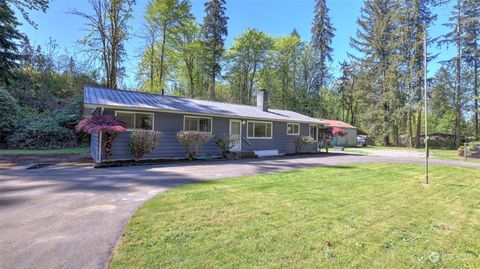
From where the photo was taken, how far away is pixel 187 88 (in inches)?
1271

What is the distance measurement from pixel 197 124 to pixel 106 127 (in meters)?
4.52

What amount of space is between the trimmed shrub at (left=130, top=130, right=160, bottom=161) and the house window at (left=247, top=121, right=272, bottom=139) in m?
5.83

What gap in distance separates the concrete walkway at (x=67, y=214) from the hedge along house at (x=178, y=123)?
380cm

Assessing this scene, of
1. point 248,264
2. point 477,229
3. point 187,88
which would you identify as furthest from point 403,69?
point 248,264

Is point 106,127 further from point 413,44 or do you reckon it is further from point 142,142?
point 413,44

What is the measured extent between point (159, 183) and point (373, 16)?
35.9 metres

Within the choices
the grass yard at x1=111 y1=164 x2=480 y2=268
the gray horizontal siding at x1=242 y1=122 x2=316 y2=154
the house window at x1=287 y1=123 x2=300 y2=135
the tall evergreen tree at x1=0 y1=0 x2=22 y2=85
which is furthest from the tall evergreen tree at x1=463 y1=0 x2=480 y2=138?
the tall evergreen tree at x1=0 y1=0 x2=22 y2=85

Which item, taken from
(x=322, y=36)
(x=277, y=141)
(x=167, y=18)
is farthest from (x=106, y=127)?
(x=322, y=36)

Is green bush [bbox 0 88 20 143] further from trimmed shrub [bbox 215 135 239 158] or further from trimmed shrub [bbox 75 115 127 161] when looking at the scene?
trimmed shrub [bbox 215 135 239 158]

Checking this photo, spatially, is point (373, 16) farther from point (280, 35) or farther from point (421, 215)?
point (421, 215)

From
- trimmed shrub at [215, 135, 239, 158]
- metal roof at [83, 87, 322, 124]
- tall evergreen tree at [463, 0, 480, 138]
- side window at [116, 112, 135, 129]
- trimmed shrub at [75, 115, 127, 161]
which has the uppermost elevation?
tall evergreen tree at [463, 0, 480, 138]

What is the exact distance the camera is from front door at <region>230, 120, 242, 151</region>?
14.9 meters

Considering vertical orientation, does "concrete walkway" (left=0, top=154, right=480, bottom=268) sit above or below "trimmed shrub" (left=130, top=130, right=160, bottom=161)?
below

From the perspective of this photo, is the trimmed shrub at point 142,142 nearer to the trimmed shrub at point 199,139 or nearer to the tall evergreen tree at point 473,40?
the trimmed shrub at point 199,139
